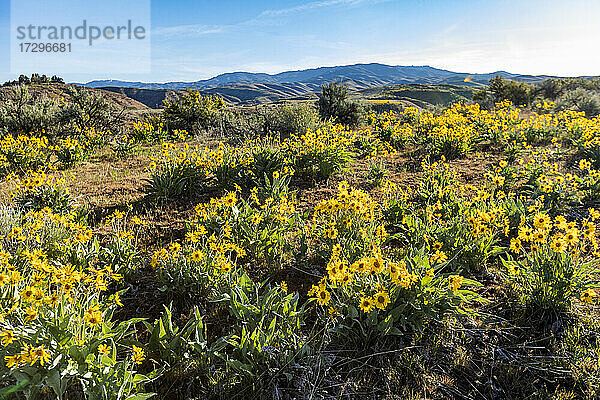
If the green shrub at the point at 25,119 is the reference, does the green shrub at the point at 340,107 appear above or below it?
above

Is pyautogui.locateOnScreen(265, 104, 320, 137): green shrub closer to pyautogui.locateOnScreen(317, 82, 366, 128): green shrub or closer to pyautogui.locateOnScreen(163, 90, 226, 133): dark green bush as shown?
pyautogui.locateOnScreen(317, 82, 366, 128): green shrub

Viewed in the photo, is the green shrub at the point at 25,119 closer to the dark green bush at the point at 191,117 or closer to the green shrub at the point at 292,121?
Answer: the dark green bush at the point at 191,117

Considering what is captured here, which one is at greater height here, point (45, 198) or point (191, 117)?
point (191, 117)

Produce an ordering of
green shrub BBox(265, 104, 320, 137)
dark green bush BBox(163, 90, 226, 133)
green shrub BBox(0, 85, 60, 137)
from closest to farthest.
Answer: green shrub BBox(0, 85, 60, 137) → green shrub BBox(265, 104, 320, 137) → dark green bush BBox(163, 90, 226, 133)

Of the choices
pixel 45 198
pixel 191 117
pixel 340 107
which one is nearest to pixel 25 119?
pixel 191 117

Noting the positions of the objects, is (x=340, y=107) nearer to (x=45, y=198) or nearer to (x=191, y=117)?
(x=191, y=117)

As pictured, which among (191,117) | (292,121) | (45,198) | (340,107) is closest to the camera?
(45,198)

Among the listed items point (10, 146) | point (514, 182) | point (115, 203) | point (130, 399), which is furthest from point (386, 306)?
point (10, 146)

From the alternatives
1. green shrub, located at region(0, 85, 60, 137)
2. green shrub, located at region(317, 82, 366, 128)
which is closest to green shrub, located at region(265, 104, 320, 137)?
green shrub, located at region(317, 82, 366, 128)

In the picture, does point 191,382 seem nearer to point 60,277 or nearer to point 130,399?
point 130,399

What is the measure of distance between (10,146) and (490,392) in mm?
8579

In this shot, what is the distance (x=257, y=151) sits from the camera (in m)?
5.95

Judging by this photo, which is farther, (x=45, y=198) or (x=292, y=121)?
(x=292, y=121)

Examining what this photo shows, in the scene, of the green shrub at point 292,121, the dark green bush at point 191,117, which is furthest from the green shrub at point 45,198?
the dark green bush at point 191,117
